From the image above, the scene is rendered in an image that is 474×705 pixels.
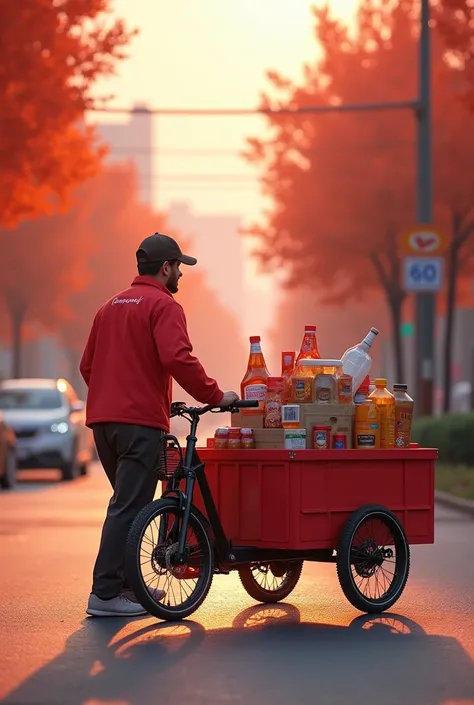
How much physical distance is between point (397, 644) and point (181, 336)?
1.98m

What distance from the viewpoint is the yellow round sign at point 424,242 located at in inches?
985

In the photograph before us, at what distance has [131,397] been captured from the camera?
9.21 meters

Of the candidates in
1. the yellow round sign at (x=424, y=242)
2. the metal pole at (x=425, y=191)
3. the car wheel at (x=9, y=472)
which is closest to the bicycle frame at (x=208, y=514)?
the car wheel at (x=9, y=472)

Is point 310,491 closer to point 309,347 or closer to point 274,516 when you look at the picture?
point 274,516

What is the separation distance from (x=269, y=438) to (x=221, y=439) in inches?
12.6

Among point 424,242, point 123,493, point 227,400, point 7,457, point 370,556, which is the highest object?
point 424,242

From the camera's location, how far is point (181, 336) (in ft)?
29.9

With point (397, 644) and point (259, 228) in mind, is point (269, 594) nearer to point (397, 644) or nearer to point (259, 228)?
point (397, 644)

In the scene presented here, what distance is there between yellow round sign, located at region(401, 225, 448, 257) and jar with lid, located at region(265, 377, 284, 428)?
15750 millimetres

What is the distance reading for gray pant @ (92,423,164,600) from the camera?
9141 mm

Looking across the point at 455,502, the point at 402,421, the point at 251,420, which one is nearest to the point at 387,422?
the point at 402,421

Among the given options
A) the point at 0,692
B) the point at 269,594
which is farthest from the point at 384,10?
the point at 0,692

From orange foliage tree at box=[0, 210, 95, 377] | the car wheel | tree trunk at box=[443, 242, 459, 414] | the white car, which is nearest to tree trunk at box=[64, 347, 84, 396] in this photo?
orange foliage tree at box=[0, 210, 95, 377]

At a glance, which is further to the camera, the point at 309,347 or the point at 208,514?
the point at 309,347
